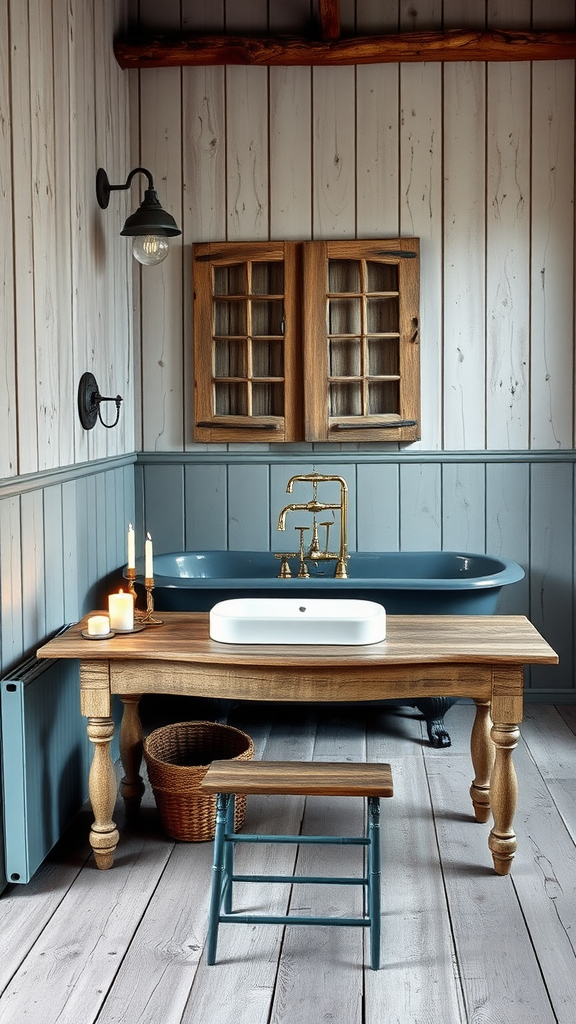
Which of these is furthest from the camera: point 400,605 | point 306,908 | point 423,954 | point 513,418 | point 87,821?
point 513,418

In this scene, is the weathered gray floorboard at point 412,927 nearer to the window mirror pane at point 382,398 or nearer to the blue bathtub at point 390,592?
the blue bathtub at point 390,592

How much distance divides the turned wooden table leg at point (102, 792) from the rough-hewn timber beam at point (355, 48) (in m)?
2.99

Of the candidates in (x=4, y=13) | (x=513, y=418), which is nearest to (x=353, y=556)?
(x=513, y=418)

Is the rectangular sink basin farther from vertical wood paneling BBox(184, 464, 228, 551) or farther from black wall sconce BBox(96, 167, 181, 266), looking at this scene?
vertical wood paneling BBox(184, 464, 228, 551)

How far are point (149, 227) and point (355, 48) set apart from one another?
139 centimetres

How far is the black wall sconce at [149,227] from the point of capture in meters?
3.81

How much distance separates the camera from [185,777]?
3.04 meters

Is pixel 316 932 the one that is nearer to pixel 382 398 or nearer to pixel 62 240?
pixel 62 240

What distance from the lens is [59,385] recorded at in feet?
11.4

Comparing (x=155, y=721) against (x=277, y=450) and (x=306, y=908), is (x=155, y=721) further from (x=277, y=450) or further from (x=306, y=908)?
(x=306, y=908)

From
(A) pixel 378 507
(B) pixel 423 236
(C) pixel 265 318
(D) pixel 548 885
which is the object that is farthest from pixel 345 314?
(D) pixel 548 885

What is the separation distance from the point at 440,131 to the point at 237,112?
894 mm

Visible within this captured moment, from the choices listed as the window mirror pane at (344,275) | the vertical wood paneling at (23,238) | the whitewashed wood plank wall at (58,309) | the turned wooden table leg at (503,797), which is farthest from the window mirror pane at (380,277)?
the turned wooden table leg at (503,797)

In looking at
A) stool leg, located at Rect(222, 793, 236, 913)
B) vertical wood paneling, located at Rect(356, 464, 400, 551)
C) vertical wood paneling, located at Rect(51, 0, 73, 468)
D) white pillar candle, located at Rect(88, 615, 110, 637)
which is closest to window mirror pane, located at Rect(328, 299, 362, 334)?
vertical wood paneling, located at Rect(356, 464, 400, 551)
